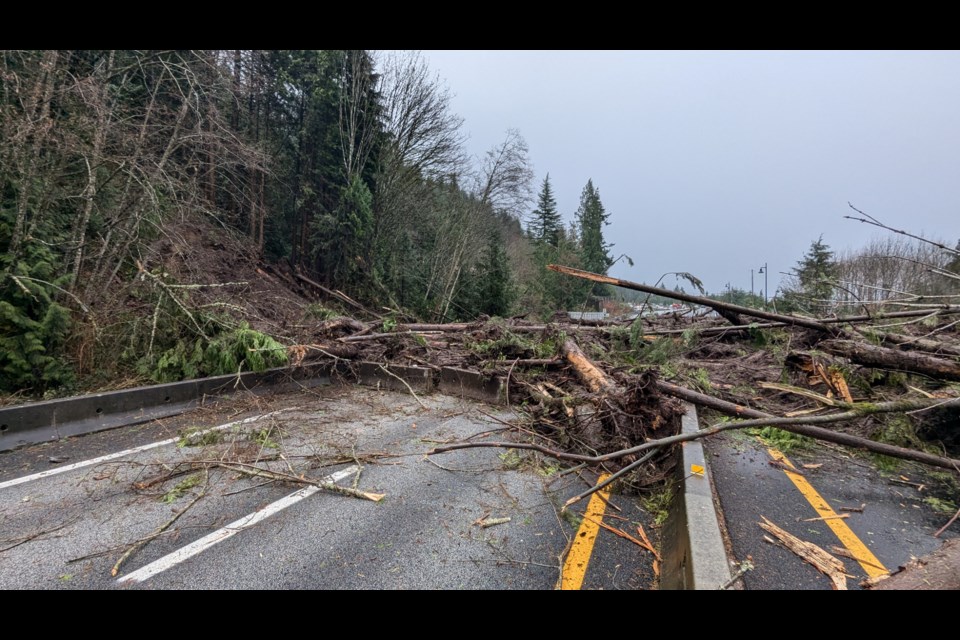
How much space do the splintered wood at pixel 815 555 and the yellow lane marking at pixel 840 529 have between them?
17 cm

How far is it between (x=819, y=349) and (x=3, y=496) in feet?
32.2

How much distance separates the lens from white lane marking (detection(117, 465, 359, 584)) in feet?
8.38

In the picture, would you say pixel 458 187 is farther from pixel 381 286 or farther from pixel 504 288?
pixel 381 286

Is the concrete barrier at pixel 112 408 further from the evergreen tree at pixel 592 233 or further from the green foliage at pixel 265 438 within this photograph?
the evergreen tree at pixel 592 233

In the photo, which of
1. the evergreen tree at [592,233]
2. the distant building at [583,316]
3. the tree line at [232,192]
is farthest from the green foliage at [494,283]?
the evergreen tree at [592,233]

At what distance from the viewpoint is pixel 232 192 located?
1355 centimetres

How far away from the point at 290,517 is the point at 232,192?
13.7 metres

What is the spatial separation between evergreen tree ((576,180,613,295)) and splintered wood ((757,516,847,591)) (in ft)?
101

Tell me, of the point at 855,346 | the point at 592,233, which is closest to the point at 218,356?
the point at 855,346

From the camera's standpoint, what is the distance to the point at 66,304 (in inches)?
231

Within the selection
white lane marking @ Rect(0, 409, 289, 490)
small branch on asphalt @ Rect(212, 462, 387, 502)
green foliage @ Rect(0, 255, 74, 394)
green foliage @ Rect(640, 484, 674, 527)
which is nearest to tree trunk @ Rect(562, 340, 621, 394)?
green foliage @ Rect(640, 484, 674, 527)

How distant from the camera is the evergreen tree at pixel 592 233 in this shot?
40.0 metres

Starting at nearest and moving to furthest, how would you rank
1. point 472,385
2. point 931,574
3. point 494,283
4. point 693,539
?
point 931,574, point 693,539, point 472,385, point 494,283

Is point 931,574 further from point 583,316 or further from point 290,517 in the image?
point 583,316
